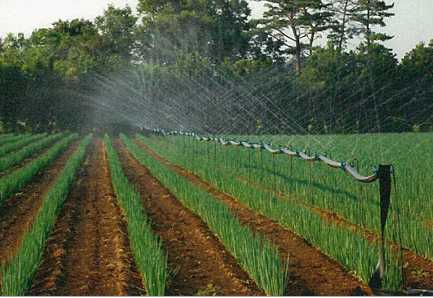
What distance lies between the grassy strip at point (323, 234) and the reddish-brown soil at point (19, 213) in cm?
265

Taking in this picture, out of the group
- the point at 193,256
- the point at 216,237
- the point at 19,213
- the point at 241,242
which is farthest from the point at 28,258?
the point at 19,213

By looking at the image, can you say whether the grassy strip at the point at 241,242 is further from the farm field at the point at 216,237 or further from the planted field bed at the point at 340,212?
the planted field bed at the point at 340,212

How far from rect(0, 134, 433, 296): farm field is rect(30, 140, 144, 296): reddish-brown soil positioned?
1 centimetres

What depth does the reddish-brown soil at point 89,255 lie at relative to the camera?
4.54 m

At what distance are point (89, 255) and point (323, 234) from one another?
6.98ft

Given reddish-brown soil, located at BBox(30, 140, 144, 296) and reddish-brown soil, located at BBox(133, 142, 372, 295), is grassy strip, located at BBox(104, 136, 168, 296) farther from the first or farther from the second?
reddish-brown soil, located at BBox(133, 142, 372, 295)

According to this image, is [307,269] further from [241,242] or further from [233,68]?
[233,68]

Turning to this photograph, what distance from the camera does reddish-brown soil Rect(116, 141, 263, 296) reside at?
14.8 feet

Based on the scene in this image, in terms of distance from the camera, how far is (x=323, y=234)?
5.38 metres

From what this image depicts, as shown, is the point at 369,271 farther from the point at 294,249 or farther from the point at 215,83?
the point at 215,83

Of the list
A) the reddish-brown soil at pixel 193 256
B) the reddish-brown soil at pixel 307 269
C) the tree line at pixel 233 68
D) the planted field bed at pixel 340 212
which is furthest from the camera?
the tree line at pixel 233 68

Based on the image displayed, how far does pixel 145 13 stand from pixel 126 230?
4237 centimetres

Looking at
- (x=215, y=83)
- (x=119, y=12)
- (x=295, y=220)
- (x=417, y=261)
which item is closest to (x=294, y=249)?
(x=295, y=220)

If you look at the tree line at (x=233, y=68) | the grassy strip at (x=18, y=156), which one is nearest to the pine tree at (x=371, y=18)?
the tree line at (x=233, y=68)
